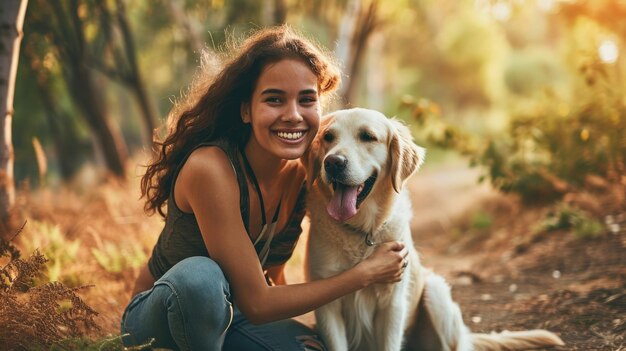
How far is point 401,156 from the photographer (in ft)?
10.9

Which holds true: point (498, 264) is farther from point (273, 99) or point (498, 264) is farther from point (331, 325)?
point (273, 99)

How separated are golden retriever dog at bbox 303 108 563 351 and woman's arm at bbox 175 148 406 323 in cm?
36

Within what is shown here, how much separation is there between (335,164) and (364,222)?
1.36 feet

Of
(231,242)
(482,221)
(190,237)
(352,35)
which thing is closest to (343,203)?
(231,242)

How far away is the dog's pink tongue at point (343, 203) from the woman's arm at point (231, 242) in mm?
384

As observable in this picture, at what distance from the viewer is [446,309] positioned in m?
3.51

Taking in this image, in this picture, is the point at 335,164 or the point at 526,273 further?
the point at 526,273

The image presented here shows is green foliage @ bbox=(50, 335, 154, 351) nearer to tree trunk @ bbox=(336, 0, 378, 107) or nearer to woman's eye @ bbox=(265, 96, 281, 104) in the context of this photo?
woman's eye @ bbox=(265, 96, 281, 104)

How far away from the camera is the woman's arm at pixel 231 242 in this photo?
2.70 meters

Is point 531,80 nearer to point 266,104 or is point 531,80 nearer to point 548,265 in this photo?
point 548,265

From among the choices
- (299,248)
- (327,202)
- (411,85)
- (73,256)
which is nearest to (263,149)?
(327,202)

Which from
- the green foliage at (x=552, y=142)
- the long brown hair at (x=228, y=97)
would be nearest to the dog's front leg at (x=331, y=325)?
the long brown hair at (x=228, y=97)

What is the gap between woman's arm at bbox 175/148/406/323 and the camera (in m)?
2.70

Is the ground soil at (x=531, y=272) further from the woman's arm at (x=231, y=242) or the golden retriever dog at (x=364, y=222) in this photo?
the woman's arm at (x=231, y=242)
